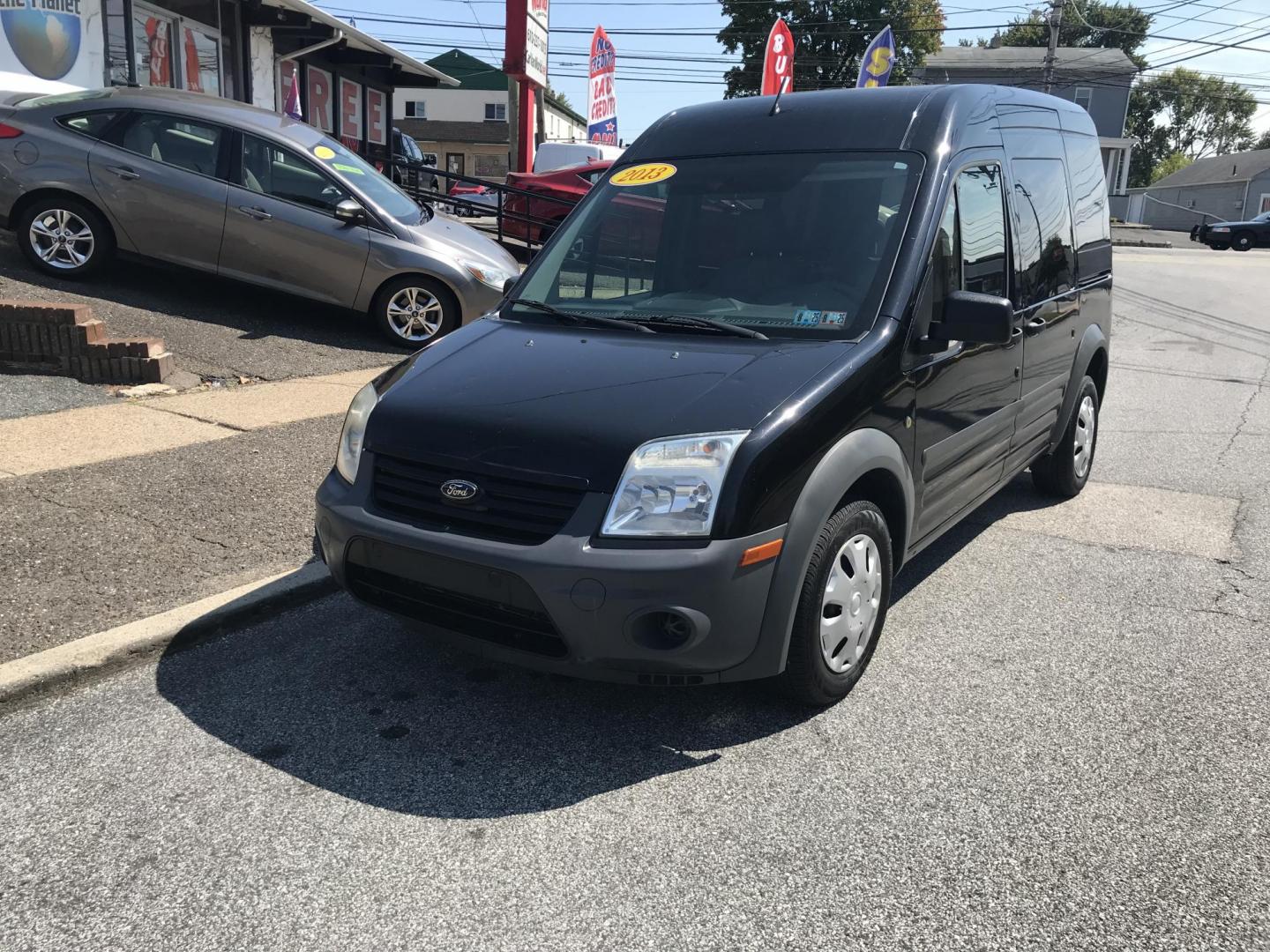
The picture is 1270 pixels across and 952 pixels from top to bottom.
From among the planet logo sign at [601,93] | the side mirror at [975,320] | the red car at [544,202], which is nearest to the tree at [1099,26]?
the planet logo sign at [601,93]

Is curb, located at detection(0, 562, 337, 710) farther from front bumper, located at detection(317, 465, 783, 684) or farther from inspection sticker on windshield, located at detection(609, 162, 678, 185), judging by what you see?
inspection sticker on windshield, located at detection(609, 162, 678, 185)

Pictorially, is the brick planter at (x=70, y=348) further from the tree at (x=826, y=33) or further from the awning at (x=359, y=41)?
Answer: the tree at (x=826, y=33)

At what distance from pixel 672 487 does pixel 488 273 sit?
267 inches

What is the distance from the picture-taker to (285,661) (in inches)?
153

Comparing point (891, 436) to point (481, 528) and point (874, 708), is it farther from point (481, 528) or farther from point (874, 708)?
point (481, 528)

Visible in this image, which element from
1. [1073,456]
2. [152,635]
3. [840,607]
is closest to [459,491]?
[840,607]

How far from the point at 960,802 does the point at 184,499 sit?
4.02 metres

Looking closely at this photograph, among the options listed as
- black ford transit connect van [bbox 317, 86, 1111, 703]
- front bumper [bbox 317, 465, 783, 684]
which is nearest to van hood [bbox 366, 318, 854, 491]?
black ford transit connect van [bbox 317, 86, 1111, 703]

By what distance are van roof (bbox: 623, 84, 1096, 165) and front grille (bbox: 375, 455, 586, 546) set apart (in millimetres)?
1931

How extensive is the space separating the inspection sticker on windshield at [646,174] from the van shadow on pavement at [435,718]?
211 cm

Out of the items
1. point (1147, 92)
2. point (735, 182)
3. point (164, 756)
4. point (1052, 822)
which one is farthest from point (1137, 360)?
point (1147, 92)

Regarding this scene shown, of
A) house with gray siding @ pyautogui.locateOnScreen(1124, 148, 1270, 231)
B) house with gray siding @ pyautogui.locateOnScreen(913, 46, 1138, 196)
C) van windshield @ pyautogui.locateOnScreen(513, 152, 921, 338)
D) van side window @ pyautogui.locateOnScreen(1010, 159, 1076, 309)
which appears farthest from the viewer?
house with gray siding @ pyautogui.locateOnScreen(1124, 148, 1270, 231)

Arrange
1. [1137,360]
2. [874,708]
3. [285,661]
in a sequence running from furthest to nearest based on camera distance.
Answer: [1137,360], [285,661], [874,708]

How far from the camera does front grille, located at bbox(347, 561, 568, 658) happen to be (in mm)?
3141
